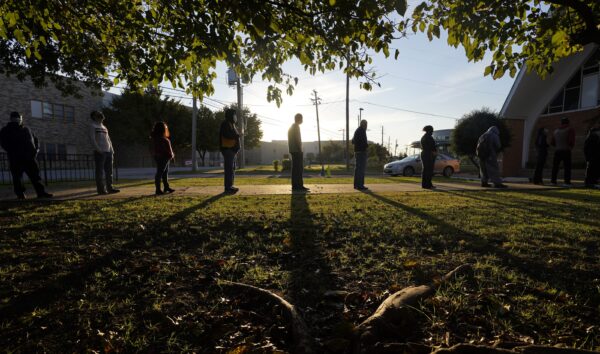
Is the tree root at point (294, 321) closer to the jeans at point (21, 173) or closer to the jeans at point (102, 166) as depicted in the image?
the jeans at point (102, 166)

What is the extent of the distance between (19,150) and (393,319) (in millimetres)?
7794

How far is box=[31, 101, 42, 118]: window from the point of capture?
27723mm

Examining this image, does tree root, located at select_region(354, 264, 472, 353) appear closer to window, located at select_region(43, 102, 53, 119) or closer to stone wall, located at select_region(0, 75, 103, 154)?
stone wall, located at select_region(0, 75, 103, 154)

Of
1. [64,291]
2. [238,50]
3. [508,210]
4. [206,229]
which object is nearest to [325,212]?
[206,229]

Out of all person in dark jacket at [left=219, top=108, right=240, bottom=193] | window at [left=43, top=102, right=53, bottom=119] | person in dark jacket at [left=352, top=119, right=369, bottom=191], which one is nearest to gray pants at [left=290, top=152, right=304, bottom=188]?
person in dark jacket at [left=219, top=108, right=240, bottom=193]

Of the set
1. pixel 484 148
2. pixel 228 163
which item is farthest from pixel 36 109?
pixel 484 148

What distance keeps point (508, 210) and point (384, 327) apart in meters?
4.75

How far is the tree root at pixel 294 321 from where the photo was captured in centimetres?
140

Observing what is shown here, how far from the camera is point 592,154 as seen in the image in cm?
855

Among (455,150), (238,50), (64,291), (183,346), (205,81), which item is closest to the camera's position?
(183,346)

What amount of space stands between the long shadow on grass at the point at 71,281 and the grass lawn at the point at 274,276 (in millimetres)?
12

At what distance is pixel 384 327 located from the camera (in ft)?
4.94

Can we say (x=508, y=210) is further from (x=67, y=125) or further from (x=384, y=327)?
(x=67, y=125)

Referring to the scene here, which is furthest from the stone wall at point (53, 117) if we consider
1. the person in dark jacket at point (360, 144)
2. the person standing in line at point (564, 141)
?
the person standing in line at point (564, 141)
